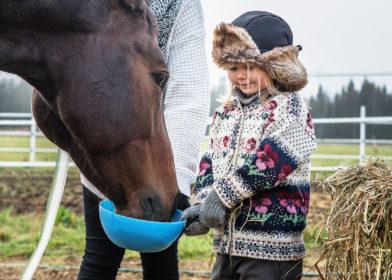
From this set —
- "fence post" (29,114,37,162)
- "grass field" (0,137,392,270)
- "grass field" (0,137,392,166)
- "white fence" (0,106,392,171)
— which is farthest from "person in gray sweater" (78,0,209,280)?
"grass field" (0,137,392,166)

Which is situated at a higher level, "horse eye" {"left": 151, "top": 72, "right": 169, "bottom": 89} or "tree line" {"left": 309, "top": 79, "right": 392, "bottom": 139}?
"horse eye" {"left": 151, "top": 72, "right": 169, "bottom": 89}

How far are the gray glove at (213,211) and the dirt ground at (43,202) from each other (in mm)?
319

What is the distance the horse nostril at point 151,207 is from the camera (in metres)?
2.01

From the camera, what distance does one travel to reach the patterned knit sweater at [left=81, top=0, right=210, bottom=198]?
2.28 m

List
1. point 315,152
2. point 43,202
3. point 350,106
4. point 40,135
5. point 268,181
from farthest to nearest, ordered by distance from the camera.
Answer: point 315,152 → point 350,106 → point 40,135 → point 43,202 → point 268,181

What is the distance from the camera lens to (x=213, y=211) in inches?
89.4

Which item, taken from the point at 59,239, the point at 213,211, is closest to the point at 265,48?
the point at 213,211

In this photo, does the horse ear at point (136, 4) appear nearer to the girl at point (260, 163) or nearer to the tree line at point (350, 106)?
the girl at point (260, 163)

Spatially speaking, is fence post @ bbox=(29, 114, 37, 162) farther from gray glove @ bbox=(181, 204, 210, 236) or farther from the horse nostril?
the horse nostril

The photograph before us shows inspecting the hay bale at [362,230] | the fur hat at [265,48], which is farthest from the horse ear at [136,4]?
the hay bale at [362,230]

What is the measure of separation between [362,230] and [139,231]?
2.16 ft

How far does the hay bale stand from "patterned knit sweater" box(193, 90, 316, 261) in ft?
0.42

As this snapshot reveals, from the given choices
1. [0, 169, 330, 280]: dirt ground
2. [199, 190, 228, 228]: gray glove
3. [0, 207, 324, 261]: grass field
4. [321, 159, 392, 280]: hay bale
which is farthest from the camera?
[0, 207, 324, 261]: grass field

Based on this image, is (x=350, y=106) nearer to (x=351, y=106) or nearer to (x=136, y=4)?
(x=351, y=106)
